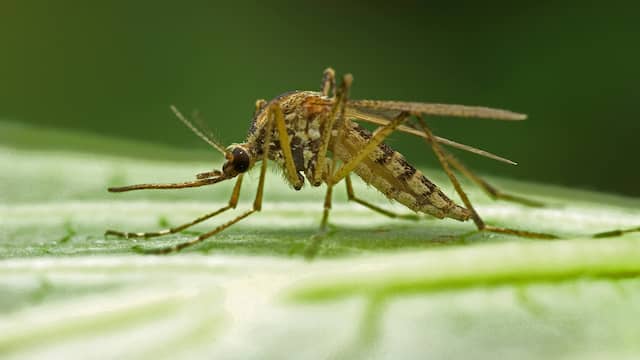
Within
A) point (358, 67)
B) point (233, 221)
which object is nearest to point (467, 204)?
point (233, 221)

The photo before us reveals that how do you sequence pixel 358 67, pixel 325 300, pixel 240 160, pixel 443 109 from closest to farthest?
pixel 325 300
pixel 443 109
pixel 240 160
pixel 358 67

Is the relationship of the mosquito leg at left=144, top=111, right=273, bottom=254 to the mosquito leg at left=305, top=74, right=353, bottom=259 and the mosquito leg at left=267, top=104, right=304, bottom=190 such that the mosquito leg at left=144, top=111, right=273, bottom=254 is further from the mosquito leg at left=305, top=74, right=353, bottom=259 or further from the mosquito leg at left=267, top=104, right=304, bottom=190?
the mosquito leg at left=305, top=74, right=353, bottom=259

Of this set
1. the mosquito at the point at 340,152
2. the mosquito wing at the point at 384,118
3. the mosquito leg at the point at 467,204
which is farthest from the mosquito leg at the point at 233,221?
the mosquito leg at the point at 467,204

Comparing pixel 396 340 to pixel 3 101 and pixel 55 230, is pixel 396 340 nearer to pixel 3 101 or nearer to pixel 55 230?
pixel 55 230

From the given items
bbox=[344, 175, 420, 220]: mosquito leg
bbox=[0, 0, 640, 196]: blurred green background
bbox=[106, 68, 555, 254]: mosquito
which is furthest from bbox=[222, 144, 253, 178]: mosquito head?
bbox=[0, 0, 640, 196]: blurred green background

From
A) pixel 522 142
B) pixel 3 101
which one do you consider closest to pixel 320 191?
pixel 522 142

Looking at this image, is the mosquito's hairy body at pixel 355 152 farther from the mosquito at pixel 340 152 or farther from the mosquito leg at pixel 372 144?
the mosquito leg at pixel 372 144

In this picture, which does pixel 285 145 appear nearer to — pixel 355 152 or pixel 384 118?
pixel 355 152
